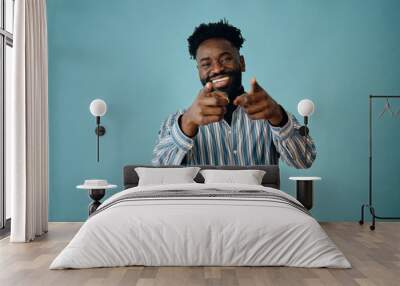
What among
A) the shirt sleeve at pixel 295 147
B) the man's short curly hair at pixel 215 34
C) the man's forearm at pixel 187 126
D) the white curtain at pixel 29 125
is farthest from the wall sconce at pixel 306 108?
the white curtain at pixel 29 125

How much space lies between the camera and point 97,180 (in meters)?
6.82

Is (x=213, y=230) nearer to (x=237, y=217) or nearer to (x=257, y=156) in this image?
(x=237, y=217)

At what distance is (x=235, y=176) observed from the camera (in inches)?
258

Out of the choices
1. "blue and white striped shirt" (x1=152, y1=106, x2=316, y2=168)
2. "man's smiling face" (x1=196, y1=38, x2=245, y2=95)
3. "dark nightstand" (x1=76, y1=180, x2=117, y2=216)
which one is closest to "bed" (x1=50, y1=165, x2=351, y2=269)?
"dark nightstand" (x1=76, y1=180, x2=117, y2=216)

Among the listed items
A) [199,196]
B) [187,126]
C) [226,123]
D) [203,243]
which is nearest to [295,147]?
[226,123]

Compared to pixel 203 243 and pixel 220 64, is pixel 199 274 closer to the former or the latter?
pixel 203 243

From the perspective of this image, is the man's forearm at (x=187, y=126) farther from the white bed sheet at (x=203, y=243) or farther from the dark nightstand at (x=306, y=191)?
the white bed sheet at (x=203, y=243)

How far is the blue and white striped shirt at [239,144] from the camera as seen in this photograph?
277 inches

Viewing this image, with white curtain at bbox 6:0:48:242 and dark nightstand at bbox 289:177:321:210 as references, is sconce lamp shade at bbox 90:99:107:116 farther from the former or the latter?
dark nightstand at bbox 289:177:321:210

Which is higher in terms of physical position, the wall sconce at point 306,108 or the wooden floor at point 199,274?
the wall sconce at point 306,108

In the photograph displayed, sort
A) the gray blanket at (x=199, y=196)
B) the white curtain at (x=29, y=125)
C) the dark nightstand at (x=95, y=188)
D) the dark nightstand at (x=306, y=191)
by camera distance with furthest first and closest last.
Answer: the dark nightstand at (x=306, y=191)
the dark nightstand at (x=95, y=188)
the white curtain at (x=29, y=125)
the gray blanket at (x=199, y=196)

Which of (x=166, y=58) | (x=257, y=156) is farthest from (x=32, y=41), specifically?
(x=257, y=156)

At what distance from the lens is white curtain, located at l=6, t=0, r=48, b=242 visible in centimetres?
589

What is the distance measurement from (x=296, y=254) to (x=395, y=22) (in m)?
4.04
